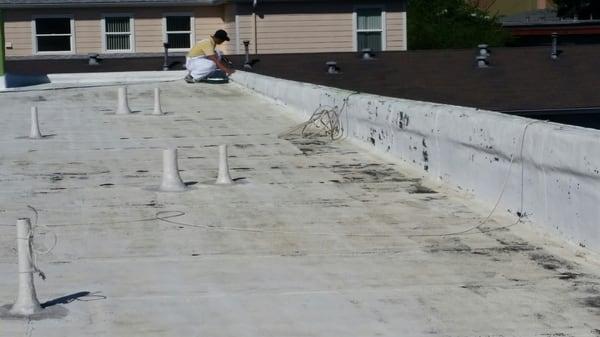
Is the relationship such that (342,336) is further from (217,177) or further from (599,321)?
(217,177)

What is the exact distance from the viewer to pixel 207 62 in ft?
89.4

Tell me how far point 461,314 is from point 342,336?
35.6 inches

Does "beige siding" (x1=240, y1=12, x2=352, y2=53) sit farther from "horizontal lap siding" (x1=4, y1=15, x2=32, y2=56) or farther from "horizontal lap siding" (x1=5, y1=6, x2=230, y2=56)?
"horizontal lap siding" (x1=4, y1=15, x2=32, y2=56)

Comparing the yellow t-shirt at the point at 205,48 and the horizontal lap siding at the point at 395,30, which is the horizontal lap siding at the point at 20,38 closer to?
the horizontal lap siding at the point at 395,30

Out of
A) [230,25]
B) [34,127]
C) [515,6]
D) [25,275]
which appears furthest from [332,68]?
[515,6]

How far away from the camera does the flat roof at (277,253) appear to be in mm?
7496

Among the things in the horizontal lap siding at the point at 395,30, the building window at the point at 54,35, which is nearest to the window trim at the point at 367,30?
the horizontal lap siding at the point at 395,30

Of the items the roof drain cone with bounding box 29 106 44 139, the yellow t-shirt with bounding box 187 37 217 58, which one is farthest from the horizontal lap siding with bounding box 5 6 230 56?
the roof drain cone with bounding box 29 106 44 139

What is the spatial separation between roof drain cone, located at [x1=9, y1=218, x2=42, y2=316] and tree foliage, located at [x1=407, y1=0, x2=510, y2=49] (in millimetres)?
44292

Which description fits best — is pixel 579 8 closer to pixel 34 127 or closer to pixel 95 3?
pixel 95 3

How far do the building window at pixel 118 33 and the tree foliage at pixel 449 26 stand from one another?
50.3 feet

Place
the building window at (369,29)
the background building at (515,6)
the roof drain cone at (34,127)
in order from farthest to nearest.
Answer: the background building at (515,6) → the building window at (369,29) → the roof drain cone at (34,127)

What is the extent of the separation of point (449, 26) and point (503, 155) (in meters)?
43.0

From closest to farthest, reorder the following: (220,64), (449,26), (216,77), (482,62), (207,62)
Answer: (220,64) → (207,62) → (216,77) → (482,62) → (449,26)
